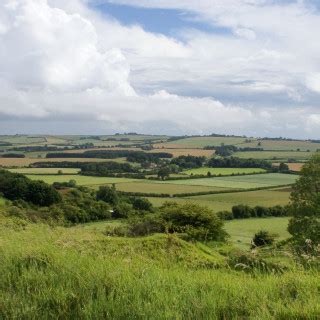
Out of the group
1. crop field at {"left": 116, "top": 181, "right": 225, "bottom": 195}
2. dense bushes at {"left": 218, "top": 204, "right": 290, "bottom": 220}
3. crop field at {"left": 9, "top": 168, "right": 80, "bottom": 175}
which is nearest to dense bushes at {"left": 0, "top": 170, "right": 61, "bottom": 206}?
crop field at {"left": 116, "top": 181, "right": 225, "bottom": 195}

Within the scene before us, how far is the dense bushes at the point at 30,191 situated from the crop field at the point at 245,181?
25.0 metres

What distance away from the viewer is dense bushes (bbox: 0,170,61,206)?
73.6m

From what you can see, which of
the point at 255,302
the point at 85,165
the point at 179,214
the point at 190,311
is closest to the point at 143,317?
the point at 190,311

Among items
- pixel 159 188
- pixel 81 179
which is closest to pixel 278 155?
pixel 81 179

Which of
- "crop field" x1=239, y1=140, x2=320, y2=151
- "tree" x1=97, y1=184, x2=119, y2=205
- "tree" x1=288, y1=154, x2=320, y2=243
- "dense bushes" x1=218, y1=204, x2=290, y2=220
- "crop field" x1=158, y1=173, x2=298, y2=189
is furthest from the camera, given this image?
"crop field" x1=239, y1=140, x2=320, y2=151

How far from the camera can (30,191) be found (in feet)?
246

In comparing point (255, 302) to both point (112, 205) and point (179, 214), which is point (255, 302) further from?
point (112, 205)

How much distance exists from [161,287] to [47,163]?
118830 mm

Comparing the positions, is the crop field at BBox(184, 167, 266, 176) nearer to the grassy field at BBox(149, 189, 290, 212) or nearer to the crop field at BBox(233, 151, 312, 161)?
the crop field at BBox(233, 151, 312, 161)

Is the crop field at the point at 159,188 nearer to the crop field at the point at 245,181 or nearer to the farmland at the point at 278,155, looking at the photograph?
the crop field at the point at 245,181

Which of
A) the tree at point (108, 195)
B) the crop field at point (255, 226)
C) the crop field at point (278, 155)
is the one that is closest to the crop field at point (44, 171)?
the tree at point (108, 195)

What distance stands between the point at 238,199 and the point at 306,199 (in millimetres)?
32862

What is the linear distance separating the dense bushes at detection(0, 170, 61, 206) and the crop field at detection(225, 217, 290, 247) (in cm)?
2876

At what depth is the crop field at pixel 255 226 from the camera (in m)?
50.2
